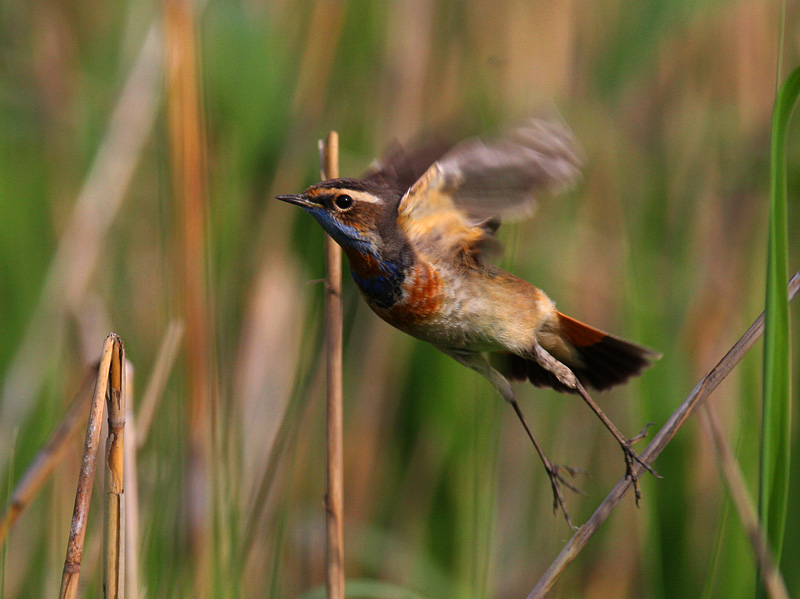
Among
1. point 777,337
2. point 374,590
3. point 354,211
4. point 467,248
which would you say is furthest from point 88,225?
point 777,337

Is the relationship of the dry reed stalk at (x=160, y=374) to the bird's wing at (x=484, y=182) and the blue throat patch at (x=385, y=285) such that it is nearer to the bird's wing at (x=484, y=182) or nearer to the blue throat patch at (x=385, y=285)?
the blue throat patch at (x=385, y=285)

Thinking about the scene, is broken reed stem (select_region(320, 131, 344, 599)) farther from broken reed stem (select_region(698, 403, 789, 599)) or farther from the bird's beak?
broken reed stem (select_region(698, 403, 789, 599))

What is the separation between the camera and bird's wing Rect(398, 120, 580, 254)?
64.5 inches

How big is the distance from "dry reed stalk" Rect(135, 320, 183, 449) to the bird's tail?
0.84 m

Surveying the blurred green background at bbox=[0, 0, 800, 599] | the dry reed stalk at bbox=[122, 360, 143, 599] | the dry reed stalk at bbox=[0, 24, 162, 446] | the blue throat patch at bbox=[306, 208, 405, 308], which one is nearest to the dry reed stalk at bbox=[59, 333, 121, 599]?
the dry reed stalk at bbox=[122, 360, 143, 599]

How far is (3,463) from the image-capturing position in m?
2.64

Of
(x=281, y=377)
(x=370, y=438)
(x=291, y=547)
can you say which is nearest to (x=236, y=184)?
(x=281, y=377)

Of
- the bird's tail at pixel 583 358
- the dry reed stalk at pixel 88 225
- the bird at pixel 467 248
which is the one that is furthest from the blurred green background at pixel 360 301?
the bird at pixel 467 248

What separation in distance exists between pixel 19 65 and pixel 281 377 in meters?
1.68

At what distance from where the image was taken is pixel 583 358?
212 cm

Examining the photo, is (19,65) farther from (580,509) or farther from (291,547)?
(580,509)

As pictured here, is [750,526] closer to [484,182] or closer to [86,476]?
[484,182]

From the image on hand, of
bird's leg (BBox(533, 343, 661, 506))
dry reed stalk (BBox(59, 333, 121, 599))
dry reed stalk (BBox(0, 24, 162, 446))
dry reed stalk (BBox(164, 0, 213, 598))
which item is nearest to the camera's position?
dry reed stalk (BBox(59, 333, 121, 599))

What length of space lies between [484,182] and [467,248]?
25cm
